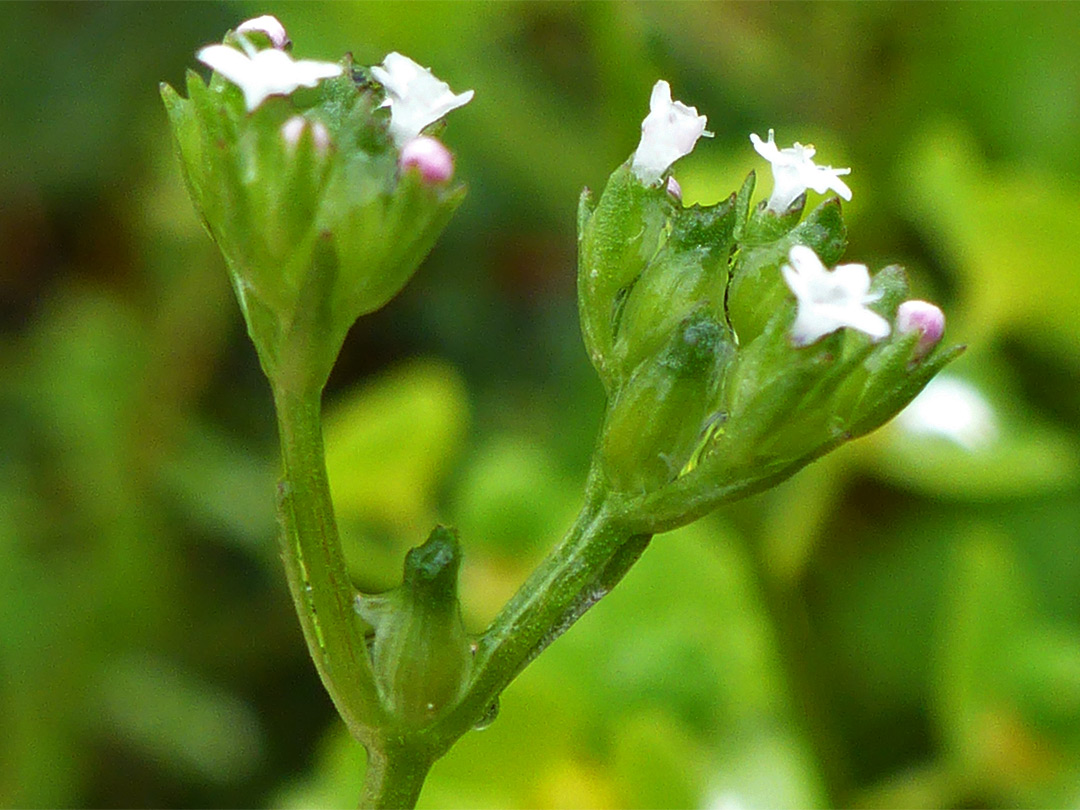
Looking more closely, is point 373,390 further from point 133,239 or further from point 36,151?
point 36,151

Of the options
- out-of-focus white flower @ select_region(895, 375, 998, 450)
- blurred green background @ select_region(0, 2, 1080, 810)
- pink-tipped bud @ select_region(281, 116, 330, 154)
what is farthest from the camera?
out-of-focus white flower @ select_region(895, 375, 998, 450)

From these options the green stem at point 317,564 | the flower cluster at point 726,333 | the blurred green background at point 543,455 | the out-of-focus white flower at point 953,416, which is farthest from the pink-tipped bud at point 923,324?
the out-of-focus white flower at point 953,416

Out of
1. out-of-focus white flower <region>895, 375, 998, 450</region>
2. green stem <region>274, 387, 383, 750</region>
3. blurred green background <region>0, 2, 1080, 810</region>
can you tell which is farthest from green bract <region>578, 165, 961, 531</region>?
out-of-focus white flower <region>895, 375, 998, 450</region>

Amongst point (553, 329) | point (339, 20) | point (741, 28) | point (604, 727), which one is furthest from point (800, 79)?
point (604, 727)

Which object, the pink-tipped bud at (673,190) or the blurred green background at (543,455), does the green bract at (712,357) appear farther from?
the blurred green background at (543,455)

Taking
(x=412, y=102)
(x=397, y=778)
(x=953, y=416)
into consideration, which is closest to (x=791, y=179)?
(x=412, y=102)

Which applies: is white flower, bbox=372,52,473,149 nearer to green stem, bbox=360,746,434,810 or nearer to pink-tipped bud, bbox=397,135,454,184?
pink-tipped bud, bbox=397,135,454,184
